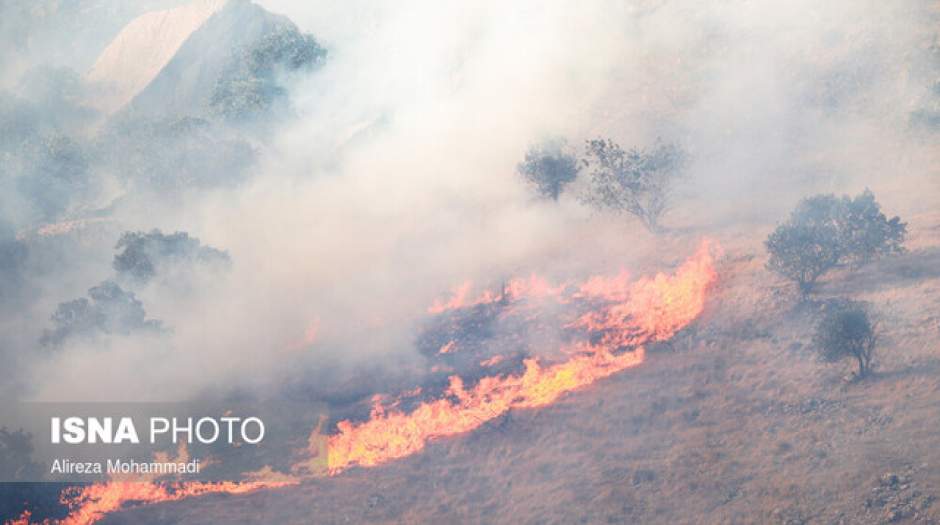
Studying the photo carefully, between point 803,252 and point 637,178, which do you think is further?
point 637,178

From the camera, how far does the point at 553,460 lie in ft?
82.0

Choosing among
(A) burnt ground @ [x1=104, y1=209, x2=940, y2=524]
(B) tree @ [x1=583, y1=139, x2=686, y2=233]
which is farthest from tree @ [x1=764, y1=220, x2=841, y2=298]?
(B) tree @ [x1=583, y1=139, x2=686, y2=233]

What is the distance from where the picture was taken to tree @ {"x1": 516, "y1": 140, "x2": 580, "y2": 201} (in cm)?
4256

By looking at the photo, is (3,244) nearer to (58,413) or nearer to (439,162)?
(58,413)

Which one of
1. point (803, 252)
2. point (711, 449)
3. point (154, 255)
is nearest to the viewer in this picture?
point (711, 449)

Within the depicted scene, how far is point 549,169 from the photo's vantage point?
42594 millimetres

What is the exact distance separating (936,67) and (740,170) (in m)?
17.6

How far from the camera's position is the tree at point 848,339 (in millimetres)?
24625

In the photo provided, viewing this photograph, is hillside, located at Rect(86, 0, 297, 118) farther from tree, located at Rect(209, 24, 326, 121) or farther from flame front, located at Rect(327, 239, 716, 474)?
flame front, located at Rect(327, 239, 716, 474)

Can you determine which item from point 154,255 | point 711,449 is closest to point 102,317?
point 154,255

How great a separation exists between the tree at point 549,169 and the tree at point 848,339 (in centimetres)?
2105

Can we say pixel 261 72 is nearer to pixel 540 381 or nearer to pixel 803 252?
pixel 540 381

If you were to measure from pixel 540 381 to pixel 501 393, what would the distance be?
2.01 m

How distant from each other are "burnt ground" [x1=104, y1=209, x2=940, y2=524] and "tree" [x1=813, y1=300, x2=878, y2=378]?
0.83 m
